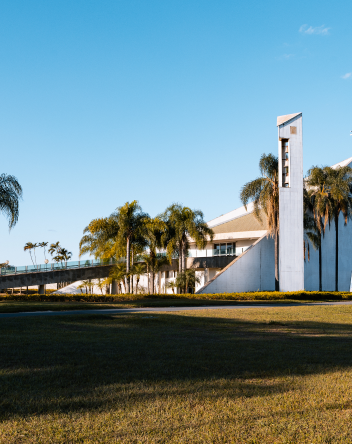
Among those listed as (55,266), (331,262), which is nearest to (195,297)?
(55,266)

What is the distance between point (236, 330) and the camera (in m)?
11.5

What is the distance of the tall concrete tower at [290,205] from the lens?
3409 centimetres

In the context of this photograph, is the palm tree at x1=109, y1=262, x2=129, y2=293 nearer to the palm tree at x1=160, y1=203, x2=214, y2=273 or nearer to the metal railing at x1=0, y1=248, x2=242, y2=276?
the metal railing at x1=0, y1=248, x2=242, y2=276

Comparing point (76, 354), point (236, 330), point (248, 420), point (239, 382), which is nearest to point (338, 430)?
point (248, 420)

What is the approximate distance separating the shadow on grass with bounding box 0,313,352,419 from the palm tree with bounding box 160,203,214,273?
957 inches

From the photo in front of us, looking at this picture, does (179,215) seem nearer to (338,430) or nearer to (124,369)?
(124,369)

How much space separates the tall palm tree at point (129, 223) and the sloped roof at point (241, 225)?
12.8 m

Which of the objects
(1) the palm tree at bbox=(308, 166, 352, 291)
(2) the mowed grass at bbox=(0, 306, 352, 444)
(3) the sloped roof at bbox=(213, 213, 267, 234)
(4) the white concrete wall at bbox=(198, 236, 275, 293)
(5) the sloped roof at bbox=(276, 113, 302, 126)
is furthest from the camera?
(3) the sloped roof at bbox=(213, 213, 267, 234)

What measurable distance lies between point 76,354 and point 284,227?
28.9 metres

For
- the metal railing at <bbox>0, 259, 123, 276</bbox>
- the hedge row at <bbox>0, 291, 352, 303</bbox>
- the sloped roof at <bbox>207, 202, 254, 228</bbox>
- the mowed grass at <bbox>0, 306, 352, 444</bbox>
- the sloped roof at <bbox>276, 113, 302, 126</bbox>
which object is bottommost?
the hedge row at <bbox>0, 291, 352, 303</bbox>

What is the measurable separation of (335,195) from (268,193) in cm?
735

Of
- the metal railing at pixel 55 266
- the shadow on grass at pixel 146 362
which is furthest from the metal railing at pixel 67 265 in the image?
the shadow on grass at pixel 146 362

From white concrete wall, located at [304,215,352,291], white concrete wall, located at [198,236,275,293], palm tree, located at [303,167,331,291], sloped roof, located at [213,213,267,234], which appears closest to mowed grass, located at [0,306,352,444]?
white concrete wall, located at [198,236,275,293]

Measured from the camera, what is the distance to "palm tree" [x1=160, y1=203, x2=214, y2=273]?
36.1 metres
